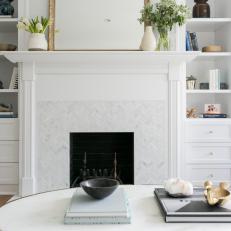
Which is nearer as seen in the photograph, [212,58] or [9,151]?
[9,151]

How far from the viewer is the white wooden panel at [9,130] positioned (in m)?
3.63

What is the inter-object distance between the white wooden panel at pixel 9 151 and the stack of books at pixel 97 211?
2.38 metres

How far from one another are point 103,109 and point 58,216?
2307mm

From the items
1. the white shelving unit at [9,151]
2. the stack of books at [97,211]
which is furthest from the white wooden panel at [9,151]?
the stack of books at [97,211]

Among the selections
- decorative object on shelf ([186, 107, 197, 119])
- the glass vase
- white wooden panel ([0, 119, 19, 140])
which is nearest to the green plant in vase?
the glass vase

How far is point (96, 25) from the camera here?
364 cm

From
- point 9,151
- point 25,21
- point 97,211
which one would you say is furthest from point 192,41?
point 97,211

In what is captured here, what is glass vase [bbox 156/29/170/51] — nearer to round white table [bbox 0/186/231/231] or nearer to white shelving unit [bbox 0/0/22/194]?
white shelving unit [bbox 0/0/22/194]

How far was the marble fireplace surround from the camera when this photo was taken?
3.55 metres

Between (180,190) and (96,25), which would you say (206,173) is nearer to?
(96,25)

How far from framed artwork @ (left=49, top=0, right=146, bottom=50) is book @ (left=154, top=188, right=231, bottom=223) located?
242 centimetres

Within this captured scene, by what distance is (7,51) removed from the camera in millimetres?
3391

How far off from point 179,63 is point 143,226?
2.55 m

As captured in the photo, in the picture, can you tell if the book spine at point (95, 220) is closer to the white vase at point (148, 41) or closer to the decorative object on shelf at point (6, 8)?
the white vase at point (148, 41)
